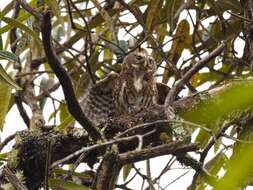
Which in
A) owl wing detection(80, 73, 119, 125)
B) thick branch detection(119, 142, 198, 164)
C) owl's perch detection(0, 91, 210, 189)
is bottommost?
thick branch detection(119, 142, 198, 164)

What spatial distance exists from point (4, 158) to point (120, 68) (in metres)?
1.68

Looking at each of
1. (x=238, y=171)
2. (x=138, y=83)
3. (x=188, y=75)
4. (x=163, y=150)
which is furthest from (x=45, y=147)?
(x=238, y=171)

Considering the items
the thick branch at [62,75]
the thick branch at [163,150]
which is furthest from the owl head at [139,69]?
the thick branch at [163,150]

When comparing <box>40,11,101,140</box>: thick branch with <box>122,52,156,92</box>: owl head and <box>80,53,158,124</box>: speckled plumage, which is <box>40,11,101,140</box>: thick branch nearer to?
<box>80,53,158,124</box>: speckled plumage

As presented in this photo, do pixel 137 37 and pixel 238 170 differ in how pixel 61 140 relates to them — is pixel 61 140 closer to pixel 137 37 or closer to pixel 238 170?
pixel 137 37

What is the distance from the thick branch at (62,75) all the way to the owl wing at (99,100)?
1588mm

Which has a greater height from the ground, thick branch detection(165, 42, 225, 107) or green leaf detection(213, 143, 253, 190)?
thick branch detection(165, 42, 225, 107)

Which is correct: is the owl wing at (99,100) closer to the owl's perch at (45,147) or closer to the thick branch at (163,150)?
the owl's perch at (45,147)

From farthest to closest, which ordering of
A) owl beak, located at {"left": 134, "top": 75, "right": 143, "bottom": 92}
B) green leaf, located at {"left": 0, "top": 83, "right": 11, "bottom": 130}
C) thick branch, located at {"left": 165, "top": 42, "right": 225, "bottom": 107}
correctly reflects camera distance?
owl beak, located at {"left": 134, "top": 75, "right": 143, "bottom": 92} < green leaf, located at {"left": 0, "top": 83, "right": 11, "bottom": 130} < thick branch, located at {"left": 165, "top": 42, "right": 225, "bottom": 107}

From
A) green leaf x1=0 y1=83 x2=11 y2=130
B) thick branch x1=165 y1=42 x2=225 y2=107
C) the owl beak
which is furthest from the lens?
the owl beak

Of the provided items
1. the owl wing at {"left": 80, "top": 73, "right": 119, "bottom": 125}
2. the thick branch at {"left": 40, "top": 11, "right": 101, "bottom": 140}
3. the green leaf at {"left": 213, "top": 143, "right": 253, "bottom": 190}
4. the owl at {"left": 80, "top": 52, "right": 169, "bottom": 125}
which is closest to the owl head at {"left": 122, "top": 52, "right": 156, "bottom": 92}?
the owl at {"left": 80, "top": 52, "right": 169, "bottom": 125}

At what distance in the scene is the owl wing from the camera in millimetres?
3074

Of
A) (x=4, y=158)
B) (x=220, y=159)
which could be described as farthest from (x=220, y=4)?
(x=4, y=158)

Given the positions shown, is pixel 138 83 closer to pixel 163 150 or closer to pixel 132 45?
pixel 132 45
